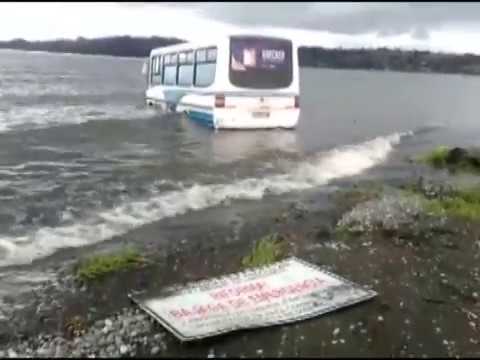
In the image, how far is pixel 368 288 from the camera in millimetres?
7203

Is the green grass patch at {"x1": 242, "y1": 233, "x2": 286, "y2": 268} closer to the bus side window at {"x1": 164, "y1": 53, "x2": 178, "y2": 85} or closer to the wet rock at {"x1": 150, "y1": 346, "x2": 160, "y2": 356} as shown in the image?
the wet rock at {"x1": 150, "y1": 346, "x2": 160, "y2": 356}

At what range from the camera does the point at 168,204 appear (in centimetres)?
1278

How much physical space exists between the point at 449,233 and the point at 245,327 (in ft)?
18.1

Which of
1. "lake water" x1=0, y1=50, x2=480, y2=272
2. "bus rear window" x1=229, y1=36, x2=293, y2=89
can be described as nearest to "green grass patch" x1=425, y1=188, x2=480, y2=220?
"lake water" x1=0, y1=50, x2=480, y2=272

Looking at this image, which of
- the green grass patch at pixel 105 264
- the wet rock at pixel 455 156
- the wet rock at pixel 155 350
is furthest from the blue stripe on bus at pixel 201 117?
the wet rock at pixel 155 350

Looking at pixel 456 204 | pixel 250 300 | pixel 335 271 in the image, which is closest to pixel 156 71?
pixel 456 204

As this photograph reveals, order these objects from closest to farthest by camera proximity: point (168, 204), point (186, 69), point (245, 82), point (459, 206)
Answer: point (459, 206) → point (168, 204) → point (245, 82) → point (186, 69)

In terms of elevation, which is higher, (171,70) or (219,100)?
(171,70)

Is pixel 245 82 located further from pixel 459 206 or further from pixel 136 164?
pixel 459 206

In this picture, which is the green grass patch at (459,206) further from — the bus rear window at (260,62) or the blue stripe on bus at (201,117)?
the blue stripe on bus at (201,117)

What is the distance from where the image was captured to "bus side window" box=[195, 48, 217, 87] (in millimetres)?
22406

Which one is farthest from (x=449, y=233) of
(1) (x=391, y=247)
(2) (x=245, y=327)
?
(2) (x=245, y=327)

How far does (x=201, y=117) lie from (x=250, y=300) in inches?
701

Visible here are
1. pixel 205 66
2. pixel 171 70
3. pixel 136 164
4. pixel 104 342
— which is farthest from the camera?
pixel 171 70
